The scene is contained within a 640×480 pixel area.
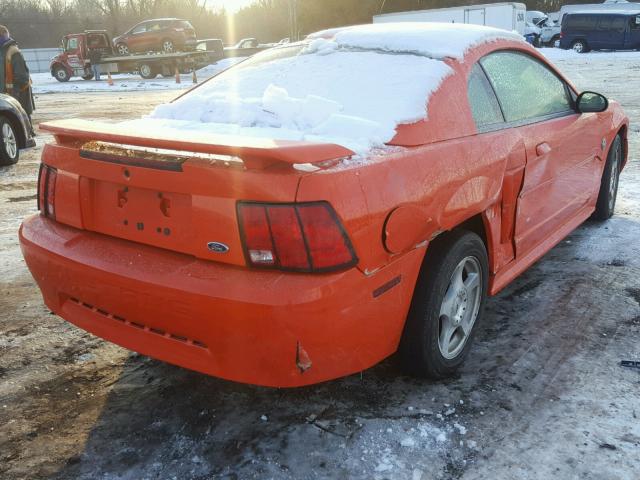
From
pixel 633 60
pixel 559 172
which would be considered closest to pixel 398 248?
pixel 559 172

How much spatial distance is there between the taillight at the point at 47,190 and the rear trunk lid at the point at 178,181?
15cm

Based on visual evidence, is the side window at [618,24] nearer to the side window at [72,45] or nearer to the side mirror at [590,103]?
the side window at [72,45]

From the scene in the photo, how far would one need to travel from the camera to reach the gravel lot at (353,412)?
6.89 ft

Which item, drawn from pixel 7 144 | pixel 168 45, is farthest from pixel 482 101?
pixel 168 45

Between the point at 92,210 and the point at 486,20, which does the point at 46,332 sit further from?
the point at 486,20

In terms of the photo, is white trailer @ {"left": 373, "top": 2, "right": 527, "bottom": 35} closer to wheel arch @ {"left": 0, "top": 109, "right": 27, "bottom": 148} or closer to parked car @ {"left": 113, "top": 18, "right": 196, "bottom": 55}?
parked car @ {"left": 113, "top": 18, "right": 196, "bottom": 55}

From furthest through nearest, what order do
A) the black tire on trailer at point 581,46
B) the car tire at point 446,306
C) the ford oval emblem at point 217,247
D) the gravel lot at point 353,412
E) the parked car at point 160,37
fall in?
1. the black tire on trailer at point 581,46
2. the parked car at point 160,37
3. the car tire at point 446,306
4. the gravel lot at point 353,412
5. the ford oval emblem at point 217,247

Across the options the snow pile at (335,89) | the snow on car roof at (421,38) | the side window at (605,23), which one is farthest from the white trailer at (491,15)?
the snow pile at (335,89)

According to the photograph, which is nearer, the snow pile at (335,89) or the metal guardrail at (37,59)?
the snow pile at (335,89)

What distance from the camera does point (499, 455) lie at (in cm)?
212

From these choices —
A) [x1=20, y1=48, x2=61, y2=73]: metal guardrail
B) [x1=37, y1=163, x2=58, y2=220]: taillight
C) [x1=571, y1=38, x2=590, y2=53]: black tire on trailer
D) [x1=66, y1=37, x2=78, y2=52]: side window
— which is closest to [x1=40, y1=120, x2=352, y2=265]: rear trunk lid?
[x1=37, y1=163, x2=58, y2=220]: taillight

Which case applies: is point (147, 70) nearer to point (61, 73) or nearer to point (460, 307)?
point (61, 73)

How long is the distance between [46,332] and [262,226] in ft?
6.18

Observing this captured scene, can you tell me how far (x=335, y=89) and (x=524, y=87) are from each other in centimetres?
119
